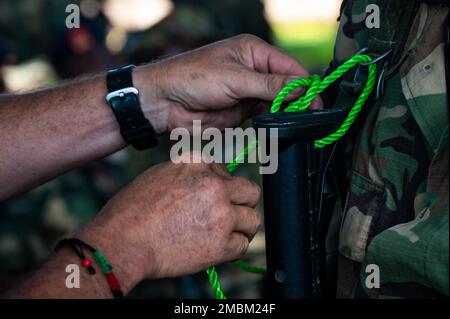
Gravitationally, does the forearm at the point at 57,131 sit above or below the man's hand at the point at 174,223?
above

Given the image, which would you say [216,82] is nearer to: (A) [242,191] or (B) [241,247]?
(A) [242,191]

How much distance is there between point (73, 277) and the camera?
1.27 metres

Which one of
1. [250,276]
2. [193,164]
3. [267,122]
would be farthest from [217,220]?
[250,276]

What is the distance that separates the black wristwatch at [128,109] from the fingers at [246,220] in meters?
0.41

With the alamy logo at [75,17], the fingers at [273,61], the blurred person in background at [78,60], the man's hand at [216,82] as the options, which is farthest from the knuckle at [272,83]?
the blurred person in background at [78,60]

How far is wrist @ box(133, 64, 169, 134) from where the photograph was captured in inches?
65.1

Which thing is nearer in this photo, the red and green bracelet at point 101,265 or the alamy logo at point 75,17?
the red and green bracelet at point 101,265

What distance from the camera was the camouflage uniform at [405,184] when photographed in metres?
1.16

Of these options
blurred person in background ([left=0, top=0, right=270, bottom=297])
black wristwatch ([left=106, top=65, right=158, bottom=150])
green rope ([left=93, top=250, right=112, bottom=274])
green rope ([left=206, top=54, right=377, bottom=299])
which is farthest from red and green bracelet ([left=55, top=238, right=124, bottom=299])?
blurred person in background ([left=0, top=0, right=270, bottom=297])

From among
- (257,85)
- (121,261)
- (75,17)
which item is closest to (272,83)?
(257,85)

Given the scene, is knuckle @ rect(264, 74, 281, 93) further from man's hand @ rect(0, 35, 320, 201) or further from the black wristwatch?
the black wristwatch

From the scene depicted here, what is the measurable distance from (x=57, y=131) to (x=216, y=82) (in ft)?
1.53

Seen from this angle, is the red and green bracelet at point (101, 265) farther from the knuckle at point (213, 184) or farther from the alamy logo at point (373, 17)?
the alamy logo at point (373, 17)
